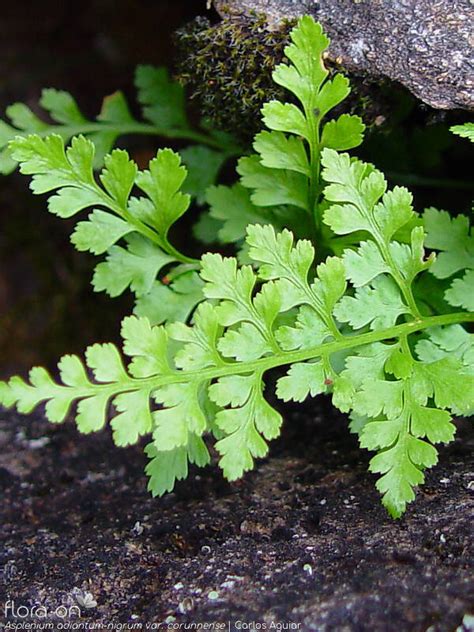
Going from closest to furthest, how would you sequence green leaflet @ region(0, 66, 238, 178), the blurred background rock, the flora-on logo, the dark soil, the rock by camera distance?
the dark soil < the flora-on logo < the rock < green leaflet @ region(0, 66, 238, 178) < the blurred background rock

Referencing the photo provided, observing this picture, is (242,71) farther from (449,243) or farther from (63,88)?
(63,88)

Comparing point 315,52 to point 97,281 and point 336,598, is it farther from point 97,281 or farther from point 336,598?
point 336,598

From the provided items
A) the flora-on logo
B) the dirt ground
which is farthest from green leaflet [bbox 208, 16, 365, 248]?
the flora-on logo

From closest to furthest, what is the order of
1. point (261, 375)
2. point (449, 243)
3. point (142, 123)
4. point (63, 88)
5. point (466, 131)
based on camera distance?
point (466, 131) < point (261, 375) < point (449, 243) < point (142, 123) < point (63, 88)

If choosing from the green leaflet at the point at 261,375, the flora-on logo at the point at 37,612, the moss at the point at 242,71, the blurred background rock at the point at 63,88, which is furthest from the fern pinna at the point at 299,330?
the blurred background rock at the point at 63,88

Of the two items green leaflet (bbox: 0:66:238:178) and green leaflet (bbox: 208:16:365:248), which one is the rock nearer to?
green leaflet (bbox: 208:16:365:248)

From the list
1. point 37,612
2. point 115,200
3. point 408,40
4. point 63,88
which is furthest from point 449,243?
point 63,88

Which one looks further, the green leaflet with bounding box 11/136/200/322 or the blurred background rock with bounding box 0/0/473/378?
the blurred background rock with bounding box 0/0/473/378
